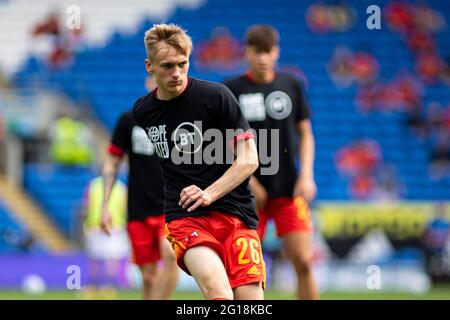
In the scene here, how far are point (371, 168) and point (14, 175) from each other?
Result: 7.24 meters

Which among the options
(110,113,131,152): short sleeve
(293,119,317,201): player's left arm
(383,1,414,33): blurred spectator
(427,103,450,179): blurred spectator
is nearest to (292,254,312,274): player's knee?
(293,119,317,201): player's left arm

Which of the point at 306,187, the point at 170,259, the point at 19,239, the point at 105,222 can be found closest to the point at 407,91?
the point at 19,239

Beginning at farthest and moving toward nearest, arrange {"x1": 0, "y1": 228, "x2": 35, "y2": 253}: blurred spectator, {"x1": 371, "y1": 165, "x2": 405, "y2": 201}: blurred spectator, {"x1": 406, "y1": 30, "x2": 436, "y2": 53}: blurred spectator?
{"x1": 406, "y1": 30, "x2": 436, "y2": 53}: blurred spectator
{"x1": 371, "y1": 165, "x2": 405, "y2": 201}: blurred spectator
{"x1": 0, "y1": 228, "x2": 35, "y2": 253}: blurred spectator

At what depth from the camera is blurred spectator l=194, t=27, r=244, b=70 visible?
20.2 m

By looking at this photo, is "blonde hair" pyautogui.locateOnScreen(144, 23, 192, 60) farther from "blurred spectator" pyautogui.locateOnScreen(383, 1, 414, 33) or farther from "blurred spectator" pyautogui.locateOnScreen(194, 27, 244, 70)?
"blurred spectator" pyautogui.locateOnScreen(383, 1, 414, 33)

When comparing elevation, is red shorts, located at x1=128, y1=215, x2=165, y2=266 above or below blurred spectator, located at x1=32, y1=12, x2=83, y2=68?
below

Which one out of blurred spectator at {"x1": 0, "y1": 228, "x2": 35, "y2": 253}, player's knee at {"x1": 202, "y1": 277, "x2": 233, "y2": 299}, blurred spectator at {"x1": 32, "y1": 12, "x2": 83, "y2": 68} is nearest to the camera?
player's knee at {"x1": 202, "y1": 277, "x2": 233, "y2": 299}

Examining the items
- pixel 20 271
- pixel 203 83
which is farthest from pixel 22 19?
pixel 203 83

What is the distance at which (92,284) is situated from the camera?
13.4m

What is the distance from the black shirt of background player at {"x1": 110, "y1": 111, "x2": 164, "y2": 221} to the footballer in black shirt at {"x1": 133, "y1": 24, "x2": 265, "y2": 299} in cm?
228

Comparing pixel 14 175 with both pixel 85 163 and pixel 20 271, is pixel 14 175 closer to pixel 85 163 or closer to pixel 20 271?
pixel 85 163

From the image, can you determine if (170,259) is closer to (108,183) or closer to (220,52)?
(108,183)

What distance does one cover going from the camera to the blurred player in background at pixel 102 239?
13.1 metres

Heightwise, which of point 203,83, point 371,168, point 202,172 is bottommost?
point 202,172
